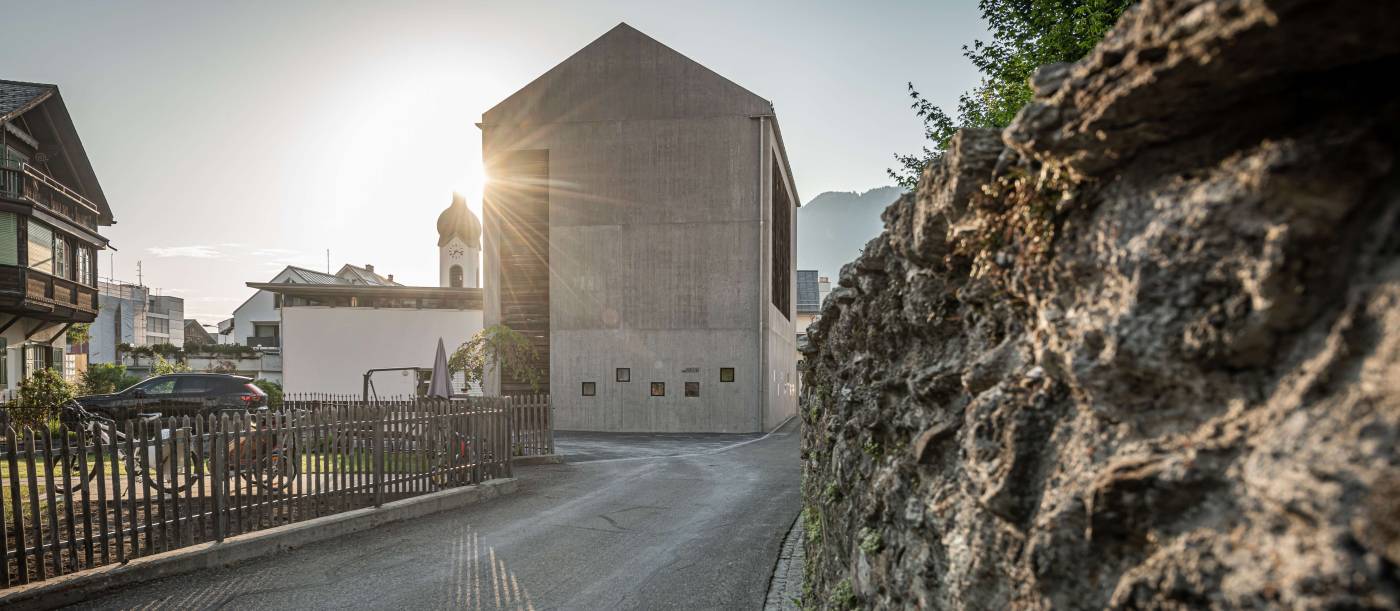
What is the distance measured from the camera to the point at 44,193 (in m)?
26.7

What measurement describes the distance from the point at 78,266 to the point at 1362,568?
36418 mm

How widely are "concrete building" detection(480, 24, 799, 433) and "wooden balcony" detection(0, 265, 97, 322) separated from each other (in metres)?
14.1

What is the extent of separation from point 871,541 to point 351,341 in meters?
43.2

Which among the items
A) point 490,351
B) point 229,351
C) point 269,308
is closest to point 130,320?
point 269,308

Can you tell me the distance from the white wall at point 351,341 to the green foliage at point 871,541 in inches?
1577

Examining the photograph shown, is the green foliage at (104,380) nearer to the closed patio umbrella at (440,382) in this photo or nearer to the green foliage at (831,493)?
the closed patio umbrella at (440,382)

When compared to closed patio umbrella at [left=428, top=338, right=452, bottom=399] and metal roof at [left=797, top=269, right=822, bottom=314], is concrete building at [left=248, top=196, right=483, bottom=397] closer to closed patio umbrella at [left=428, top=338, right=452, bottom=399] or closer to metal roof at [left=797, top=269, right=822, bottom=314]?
closed patio umbrella at [left=428, top=338, right=452, bottom=399]

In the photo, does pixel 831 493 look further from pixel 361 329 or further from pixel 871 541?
pixel 361 329

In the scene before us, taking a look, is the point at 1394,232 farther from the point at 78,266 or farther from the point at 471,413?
the point at 78,266

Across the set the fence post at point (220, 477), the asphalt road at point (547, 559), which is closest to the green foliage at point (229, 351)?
the asphalt road at point (547, 559)

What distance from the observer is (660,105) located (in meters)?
27.3

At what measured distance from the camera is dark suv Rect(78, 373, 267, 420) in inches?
977

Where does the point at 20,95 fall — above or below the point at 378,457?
above

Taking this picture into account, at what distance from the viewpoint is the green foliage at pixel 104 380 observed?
99.5ft
